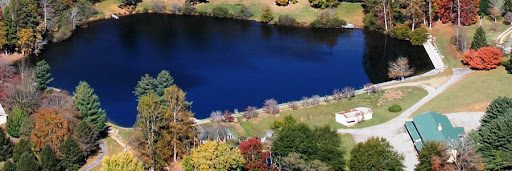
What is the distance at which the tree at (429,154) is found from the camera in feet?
263

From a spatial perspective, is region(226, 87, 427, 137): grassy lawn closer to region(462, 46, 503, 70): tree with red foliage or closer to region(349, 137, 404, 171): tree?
region(462, 46, 503, 70): tree with red foliage

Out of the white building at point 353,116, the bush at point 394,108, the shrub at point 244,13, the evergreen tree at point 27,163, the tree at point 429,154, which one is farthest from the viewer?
the shrub at point 244,13

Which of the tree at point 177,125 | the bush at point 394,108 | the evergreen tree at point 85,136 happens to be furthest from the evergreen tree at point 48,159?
the bush at point 394,108

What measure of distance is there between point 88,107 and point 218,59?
129ft

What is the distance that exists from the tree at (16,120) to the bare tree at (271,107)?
101ft

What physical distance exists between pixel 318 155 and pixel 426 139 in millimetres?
15425

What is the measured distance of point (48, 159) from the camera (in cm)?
8319

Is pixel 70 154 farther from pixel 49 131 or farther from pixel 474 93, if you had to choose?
pixel 474 93

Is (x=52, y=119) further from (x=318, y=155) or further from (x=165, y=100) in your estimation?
(x=318, y=155)

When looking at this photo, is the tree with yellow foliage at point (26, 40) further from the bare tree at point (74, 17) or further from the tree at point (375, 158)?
the tree at point (375, 158)

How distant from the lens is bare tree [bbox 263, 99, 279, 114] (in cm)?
10150

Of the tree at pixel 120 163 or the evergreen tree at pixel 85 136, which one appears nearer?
the tree at pixel 120 163

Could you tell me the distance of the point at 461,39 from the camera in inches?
5123

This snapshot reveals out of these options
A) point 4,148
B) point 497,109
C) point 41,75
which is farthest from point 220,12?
point 497,109
